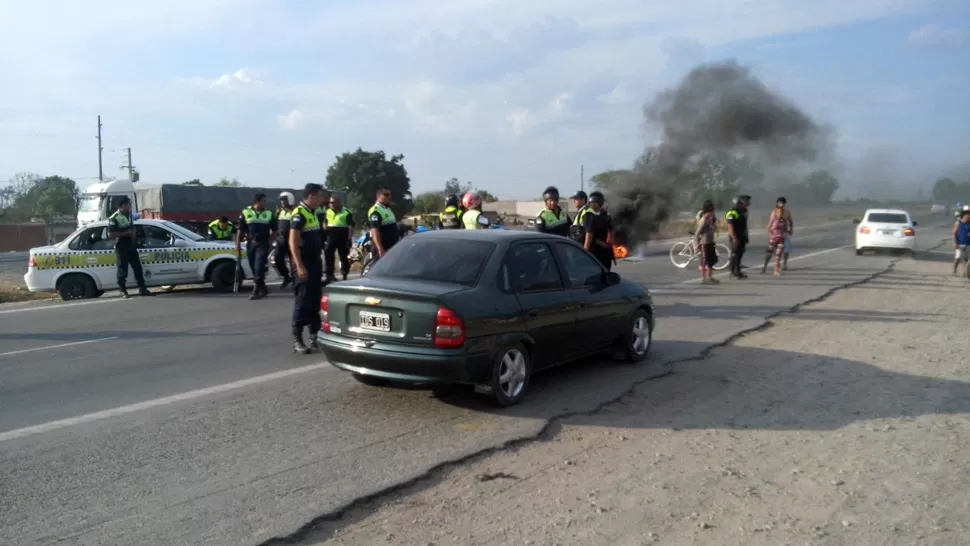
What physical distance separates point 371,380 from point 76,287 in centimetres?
1018

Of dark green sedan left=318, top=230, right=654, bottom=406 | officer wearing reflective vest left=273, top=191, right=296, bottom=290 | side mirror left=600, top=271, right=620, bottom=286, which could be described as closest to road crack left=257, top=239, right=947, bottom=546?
dark green sedan left=318, top=230, right=654, bottom=406

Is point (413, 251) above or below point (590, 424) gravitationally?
above

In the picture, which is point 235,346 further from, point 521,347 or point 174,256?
point 174,256

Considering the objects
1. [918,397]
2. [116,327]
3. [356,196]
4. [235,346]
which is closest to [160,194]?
[356,196]

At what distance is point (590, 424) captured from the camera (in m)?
5.92

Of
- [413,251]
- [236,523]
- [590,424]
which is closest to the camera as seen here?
[236,523]

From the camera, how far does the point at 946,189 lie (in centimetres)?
2880

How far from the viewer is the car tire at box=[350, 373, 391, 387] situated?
20.4 ft

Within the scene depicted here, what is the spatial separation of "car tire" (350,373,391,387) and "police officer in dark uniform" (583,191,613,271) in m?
4.47

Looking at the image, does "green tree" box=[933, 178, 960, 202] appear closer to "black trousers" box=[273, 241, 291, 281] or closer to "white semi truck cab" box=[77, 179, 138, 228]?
"black trousers" box=[273, 241, 291, 281]

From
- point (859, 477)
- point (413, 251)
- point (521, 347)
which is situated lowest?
point (859, 477)

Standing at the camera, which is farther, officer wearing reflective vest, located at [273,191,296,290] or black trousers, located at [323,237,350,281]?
black trousers, located at [323,237,350,281]

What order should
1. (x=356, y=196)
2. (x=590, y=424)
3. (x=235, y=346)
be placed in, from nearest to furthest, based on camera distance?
(x=590, y=424)
(x=235, y=346)
(x=356, y=196)

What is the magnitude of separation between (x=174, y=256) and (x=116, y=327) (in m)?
4.66
